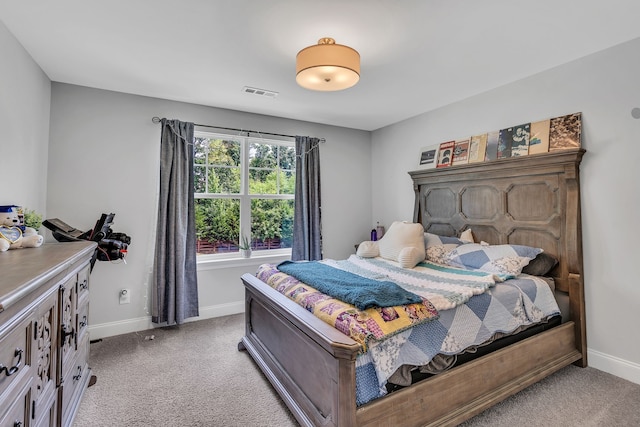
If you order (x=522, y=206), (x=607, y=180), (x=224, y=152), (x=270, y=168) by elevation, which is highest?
(x=224, y=152)

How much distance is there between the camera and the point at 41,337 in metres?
1.29

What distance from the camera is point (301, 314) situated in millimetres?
1863

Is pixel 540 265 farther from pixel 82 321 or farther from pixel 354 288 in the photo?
pixel 82 321

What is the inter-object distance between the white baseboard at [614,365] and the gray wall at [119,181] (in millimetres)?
3357

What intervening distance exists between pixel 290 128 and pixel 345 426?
11.4ft

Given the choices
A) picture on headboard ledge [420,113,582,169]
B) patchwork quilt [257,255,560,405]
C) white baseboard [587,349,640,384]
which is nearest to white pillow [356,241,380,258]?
patchwork quilt [257,255,560,405]

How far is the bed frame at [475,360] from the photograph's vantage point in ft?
5.18

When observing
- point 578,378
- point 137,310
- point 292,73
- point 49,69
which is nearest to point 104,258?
point 137,310

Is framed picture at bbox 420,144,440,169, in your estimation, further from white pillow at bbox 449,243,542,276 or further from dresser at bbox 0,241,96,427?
dresser at bbox 0,241,96,427

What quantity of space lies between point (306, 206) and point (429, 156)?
165cm

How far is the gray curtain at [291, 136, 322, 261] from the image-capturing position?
4.11m

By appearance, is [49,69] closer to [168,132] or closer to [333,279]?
[168,132]

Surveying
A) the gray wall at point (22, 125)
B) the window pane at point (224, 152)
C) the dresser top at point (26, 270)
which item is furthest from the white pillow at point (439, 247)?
the gray wall at point (22, 125)

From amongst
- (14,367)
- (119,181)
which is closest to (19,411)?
(14,367)
